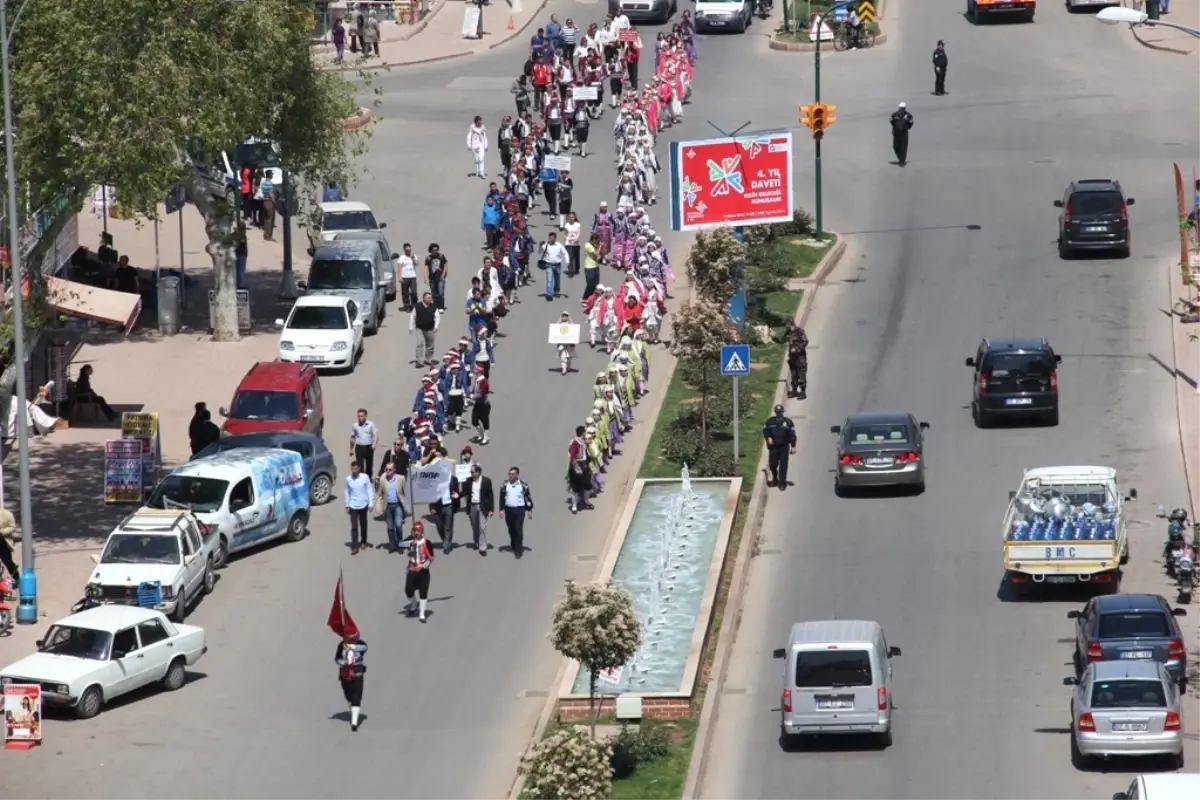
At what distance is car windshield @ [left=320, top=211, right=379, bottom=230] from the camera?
60000 millimetres

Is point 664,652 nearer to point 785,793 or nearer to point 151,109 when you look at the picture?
point 785,793

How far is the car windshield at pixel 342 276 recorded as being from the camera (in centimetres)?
5425

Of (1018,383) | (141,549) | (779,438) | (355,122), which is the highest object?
(355,122)

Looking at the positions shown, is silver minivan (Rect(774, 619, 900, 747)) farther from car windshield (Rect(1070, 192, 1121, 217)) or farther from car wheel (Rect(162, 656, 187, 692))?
car windshield (Rect(1070, 192, 1121, 217))

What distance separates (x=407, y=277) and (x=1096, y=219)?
16.1 metres

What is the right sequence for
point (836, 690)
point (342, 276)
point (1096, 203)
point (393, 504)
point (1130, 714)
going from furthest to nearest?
1. point (1096, 203)
2. point (342, 276)
3. point (393, 504)
4. point (836, 690)
5. point (1130, 714)

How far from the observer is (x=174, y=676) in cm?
3678

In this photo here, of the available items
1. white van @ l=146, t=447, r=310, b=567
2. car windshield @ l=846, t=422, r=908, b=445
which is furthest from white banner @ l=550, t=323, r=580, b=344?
white van @ l=146, t=447, r=310, b=567

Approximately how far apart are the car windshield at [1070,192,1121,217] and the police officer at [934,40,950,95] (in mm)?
14513

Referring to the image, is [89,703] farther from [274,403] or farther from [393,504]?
[274,403]

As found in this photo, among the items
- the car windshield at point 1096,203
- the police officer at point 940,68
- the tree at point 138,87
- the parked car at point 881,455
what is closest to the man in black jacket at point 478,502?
the parked car at point 881,455

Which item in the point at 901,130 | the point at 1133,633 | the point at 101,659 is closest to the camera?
the point at 1133,633

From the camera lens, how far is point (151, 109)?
4834 centimetres

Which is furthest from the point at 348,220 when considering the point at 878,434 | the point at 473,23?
the point at 473,23
